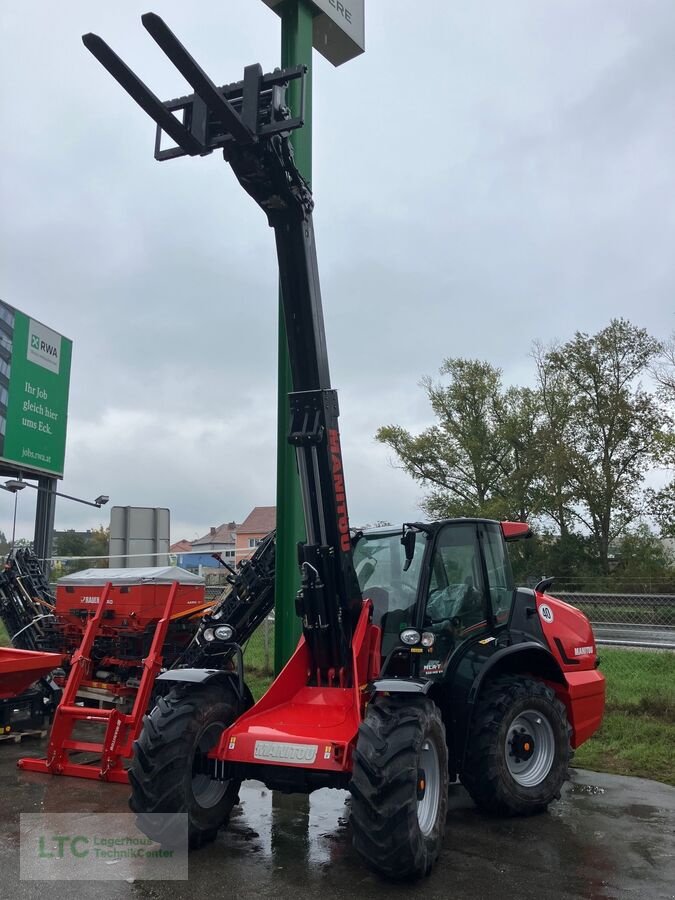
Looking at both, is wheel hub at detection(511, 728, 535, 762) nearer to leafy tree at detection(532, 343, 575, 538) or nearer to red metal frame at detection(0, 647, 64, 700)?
red metal frame at detection(0, 647, 64, 700)

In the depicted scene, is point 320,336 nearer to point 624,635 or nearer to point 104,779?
point 104,779

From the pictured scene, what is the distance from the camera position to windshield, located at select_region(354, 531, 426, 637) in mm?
5891

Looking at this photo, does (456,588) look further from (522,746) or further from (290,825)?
(290,825)

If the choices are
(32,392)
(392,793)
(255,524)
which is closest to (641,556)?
(32,392)

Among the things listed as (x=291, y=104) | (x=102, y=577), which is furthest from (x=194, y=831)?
(x=291, y=104)

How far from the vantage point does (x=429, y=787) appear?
16.4 ft

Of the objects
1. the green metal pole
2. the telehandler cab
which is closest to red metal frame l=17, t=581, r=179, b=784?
the green metal pole

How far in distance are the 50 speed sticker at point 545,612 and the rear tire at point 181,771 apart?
2.77 m

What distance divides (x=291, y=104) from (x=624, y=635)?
35.0ft

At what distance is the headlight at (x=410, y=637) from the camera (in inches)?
210

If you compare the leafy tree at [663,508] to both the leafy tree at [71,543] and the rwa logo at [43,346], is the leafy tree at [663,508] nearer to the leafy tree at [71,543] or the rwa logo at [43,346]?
the rwa logo at [43,346]

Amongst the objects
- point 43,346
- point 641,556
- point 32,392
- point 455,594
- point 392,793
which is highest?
point 43,346

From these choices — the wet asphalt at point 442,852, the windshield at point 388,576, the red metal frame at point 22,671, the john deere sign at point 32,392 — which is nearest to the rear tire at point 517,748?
the wet asphalt at point 442,852

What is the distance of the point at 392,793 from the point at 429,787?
666mm
